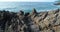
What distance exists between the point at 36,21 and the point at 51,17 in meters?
0.87

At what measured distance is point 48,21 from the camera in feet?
38.1

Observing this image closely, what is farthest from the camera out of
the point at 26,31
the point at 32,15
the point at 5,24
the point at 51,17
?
the point at 32,15

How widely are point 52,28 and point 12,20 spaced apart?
2203mm

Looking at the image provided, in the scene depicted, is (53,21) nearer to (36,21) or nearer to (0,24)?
(36,21)

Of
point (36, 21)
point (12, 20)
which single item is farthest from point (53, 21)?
point (12, 20)

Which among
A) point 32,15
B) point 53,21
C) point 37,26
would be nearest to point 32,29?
point 37,26

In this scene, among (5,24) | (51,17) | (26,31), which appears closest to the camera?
(26,31)

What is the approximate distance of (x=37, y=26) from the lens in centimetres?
1136

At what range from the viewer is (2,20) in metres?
11.7

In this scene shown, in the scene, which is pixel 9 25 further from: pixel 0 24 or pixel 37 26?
pixel 37 26

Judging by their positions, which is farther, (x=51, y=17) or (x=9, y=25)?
(x=51, y=17)

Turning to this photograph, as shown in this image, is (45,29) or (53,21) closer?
(45,29)

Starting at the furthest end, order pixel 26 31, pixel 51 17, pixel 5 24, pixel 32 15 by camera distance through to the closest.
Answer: pixel 32 15 → pixel 51 17 → pixel 5 24 → pixel 26 31

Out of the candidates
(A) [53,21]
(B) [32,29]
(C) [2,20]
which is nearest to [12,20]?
(C) [2,20]
